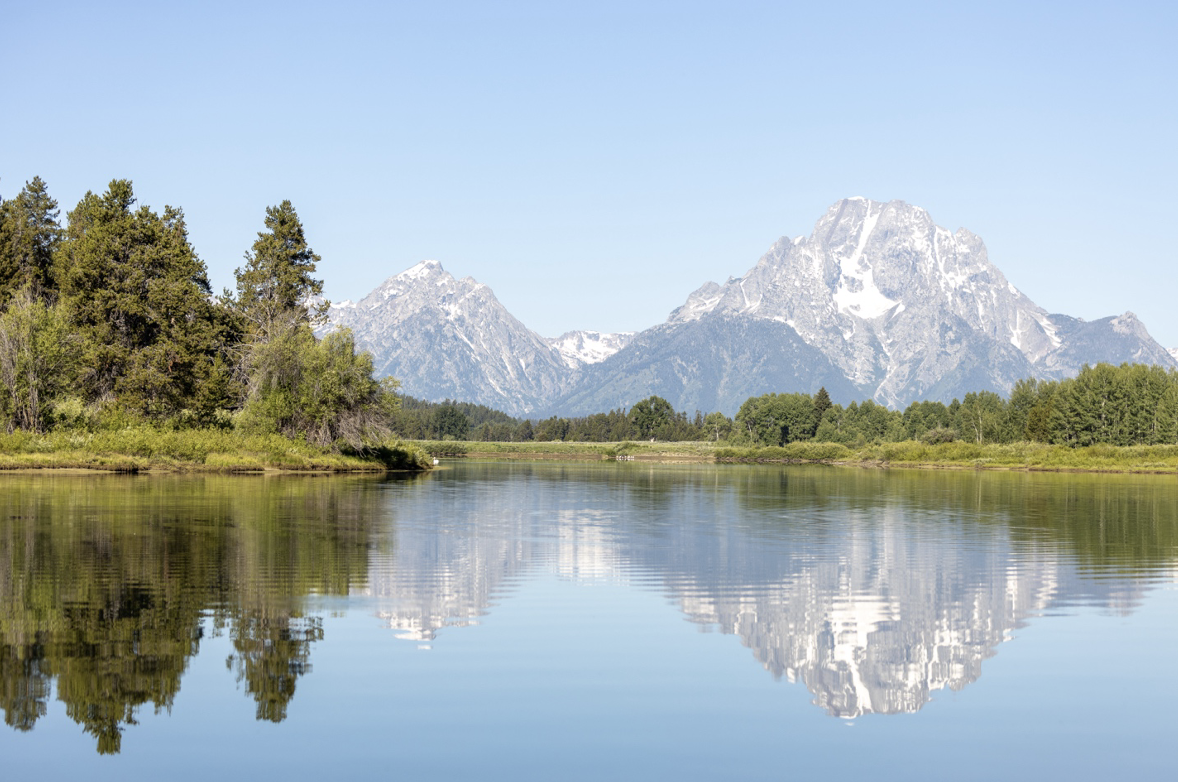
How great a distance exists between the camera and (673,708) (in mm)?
15984

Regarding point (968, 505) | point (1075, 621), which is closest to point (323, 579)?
point (1075, 621)

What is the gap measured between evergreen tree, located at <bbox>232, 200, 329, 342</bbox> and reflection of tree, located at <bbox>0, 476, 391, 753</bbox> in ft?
175

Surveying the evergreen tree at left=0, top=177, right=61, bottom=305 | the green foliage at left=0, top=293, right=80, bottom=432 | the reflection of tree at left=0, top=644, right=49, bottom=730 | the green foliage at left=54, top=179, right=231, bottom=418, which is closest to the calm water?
the reflection of tree at left=0, top=644, right=49, bottom=730

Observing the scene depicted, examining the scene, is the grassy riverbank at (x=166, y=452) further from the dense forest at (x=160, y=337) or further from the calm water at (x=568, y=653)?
the calm water at (x=568, y=653)

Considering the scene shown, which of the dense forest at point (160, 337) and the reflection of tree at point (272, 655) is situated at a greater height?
the dense forest at point (160, 337)

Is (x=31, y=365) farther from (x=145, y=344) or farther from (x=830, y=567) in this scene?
(x=830, y=567)

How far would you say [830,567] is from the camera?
107 ft

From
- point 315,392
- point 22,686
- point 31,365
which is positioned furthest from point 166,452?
point 22,686

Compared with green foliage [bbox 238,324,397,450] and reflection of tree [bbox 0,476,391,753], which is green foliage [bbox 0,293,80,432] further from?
reflection of tree [bbox 0,476,391,753]

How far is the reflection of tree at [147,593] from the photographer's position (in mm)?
15839

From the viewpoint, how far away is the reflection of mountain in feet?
66.3

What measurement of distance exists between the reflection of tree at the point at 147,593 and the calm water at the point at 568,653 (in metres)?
0.09

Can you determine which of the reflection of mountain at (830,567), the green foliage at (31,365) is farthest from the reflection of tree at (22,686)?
the green foliage at (31,365)

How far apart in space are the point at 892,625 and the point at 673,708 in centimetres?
880
